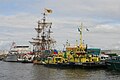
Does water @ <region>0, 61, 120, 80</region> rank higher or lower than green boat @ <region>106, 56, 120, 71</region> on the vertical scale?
lower

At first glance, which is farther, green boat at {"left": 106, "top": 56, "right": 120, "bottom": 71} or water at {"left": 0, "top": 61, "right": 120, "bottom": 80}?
green boat at {"left": 106, "top": 56, "right": 120, "bottom": 71}

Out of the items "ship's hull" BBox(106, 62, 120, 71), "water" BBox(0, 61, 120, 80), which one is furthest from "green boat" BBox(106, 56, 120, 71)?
"water" BBox(0, 61, 120, 80)

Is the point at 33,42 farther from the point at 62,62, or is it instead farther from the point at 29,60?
the point at 62,62

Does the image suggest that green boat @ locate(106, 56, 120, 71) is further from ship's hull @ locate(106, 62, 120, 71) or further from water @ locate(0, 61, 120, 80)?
water @ locate(0, 61, 120, 80)

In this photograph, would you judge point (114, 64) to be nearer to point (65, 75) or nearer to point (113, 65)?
point (113, 65)

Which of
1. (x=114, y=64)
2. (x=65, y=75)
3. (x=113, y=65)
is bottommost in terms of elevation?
(x=65, y=75)

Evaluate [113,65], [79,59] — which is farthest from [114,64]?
[79,59]

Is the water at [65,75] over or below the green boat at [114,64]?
below

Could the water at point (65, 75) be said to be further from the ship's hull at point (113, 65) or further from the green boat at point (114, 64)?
the green boat at point (114, 64)

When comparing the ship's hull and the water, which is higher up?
the ship's hull

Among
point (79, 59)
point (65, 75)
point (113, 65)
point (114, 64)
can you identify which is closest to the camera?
point (65, 75)

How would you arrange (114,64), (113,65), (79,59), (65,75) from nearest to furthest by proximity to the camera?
(65,75) < (114,64) < (113,65) < (79,59)

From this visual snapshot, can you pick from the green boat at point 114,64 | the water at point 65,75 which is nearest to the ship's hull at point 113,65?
the green boat at point 114,64

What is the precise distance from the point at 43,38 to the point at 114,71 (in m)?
80.6
